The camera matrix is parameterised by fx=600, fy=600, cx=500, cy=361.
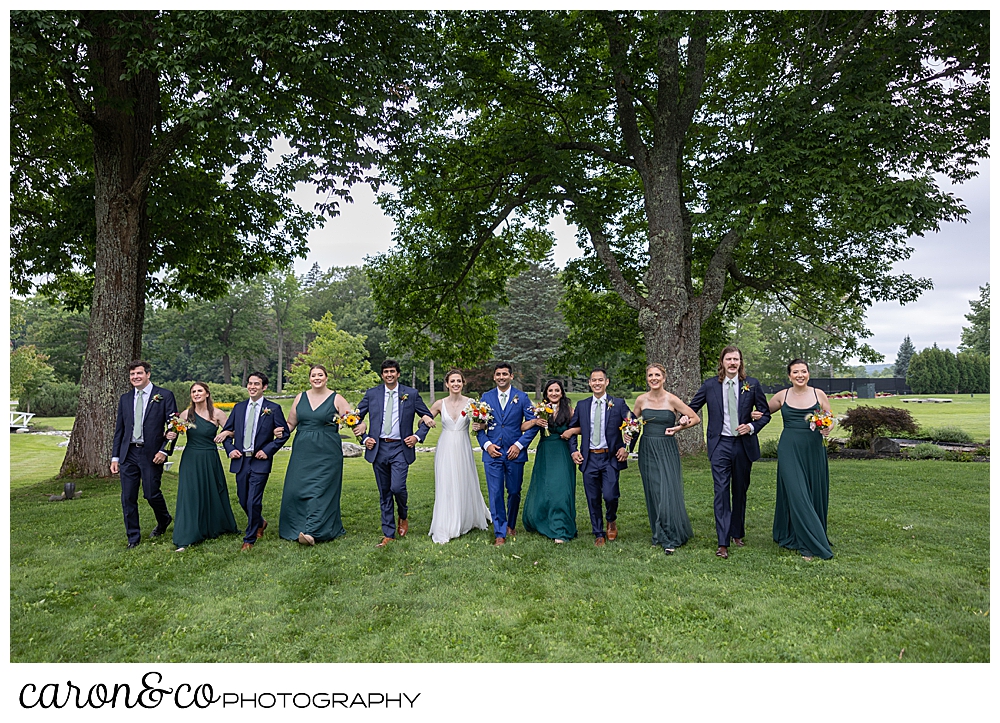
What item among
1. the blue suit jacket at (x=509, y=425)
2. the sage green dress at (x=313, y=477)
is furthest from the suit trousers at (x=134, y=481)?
the blue suit jacket at (x=509, y=425)

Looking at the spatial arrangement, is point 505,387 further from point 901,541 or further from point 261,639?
point 901,541

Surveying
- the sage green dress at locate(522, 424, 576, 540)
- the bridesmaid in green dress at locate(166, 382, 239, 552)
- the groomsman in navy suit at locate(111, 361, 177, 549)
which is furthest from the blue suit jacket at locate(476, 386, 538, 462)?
the groomsman in navy suit at locate(111, 361, 177, 549)

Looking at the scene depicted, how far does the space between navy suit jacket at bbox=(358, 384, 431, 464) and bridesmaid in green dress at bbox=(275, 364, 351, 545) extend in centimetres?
31

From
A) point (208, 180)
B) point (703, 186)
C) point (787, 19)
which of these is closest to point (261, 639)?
point (208, 180)

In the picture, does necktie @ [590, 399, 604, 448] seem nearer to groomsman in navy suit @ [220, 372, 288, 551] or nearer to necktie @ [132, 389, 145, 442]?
groomsman in navy suit @ [220, 372, 288, 551]

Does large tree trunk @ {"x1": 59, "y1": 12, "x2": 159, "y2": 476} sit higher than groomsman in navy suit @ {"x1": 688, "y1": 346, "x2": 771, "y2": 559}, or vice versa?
large tree trunk @ {"x1": 59, "y1": 12, "x2": 159, "y2": 476}

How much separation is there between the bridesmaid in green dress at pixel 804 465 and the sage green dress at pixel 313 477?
520 cm

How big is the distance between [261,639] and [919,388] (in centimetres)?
4451

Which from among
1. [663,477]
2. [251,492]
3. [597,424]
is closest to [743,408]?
[663,477]

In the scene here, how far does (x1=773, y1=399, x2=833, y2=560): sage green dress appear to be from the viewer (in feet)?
21.5

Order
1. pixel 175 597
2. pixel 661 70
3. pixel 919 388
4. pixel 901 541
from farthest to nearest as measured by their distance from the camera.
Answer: pixel 919 388 < pixel 661 70 < pixel 901 541 < pixel 175 597

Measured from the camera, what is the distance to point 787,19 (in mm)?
14398

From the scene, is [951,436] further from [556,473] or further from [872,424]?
[556,473]

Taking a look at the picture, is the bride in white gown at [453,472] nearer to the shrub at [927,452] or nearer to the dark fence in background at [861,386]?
the shrub at [927,452]
